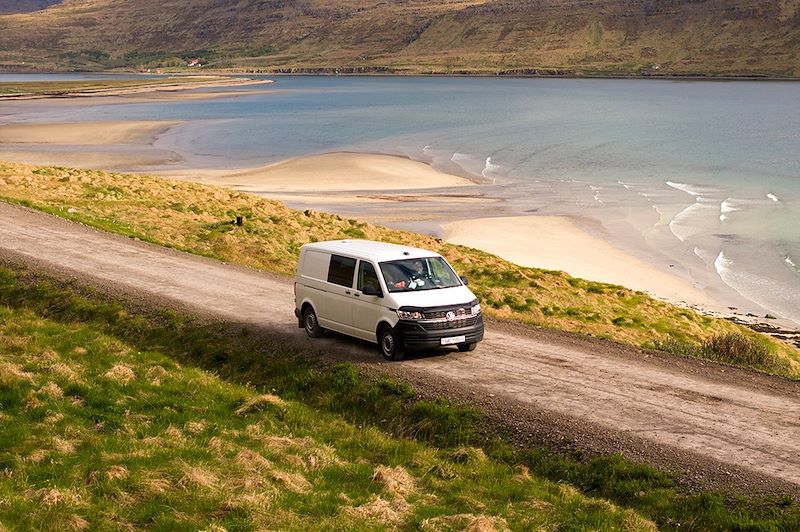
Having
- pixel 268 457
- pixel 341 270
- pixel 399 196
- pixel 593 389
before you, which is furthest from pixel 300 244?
pixel 399 196

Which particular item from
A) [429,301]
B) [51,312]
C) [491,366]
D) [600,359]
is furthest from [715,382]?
[51,312]

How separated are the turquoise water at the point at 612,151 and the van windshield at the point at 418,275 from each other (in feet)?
72.9

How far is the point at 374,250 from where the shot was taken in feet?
67.4

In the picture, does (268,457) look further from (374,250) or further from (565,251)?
(565,251)

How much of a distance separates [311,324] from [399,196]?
43440 mm

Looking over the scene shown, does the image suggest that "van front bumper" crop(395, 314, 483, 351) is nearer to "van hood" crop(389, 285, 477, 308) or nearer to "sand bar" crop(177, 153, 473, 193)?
"van hood" crop(389, 285, 477, 308)

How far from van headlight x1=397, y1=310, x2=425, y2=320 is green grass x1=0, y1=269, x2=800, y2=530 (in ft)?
4.88

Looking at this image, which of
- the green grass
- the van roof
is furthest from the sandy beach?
the green grass

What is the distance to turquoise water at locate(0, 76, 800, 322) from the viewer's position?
50281mm

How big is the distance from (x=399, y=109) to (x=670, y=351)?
14629cm

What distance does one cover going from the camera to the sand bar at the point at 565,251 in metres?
40.8

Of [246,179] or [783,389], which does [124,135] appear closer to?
[246,179]

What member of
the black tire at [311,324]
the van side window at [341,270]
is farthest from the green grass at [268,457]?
the van side window at [341,270]

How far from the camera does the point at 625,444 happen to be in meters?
14.5
